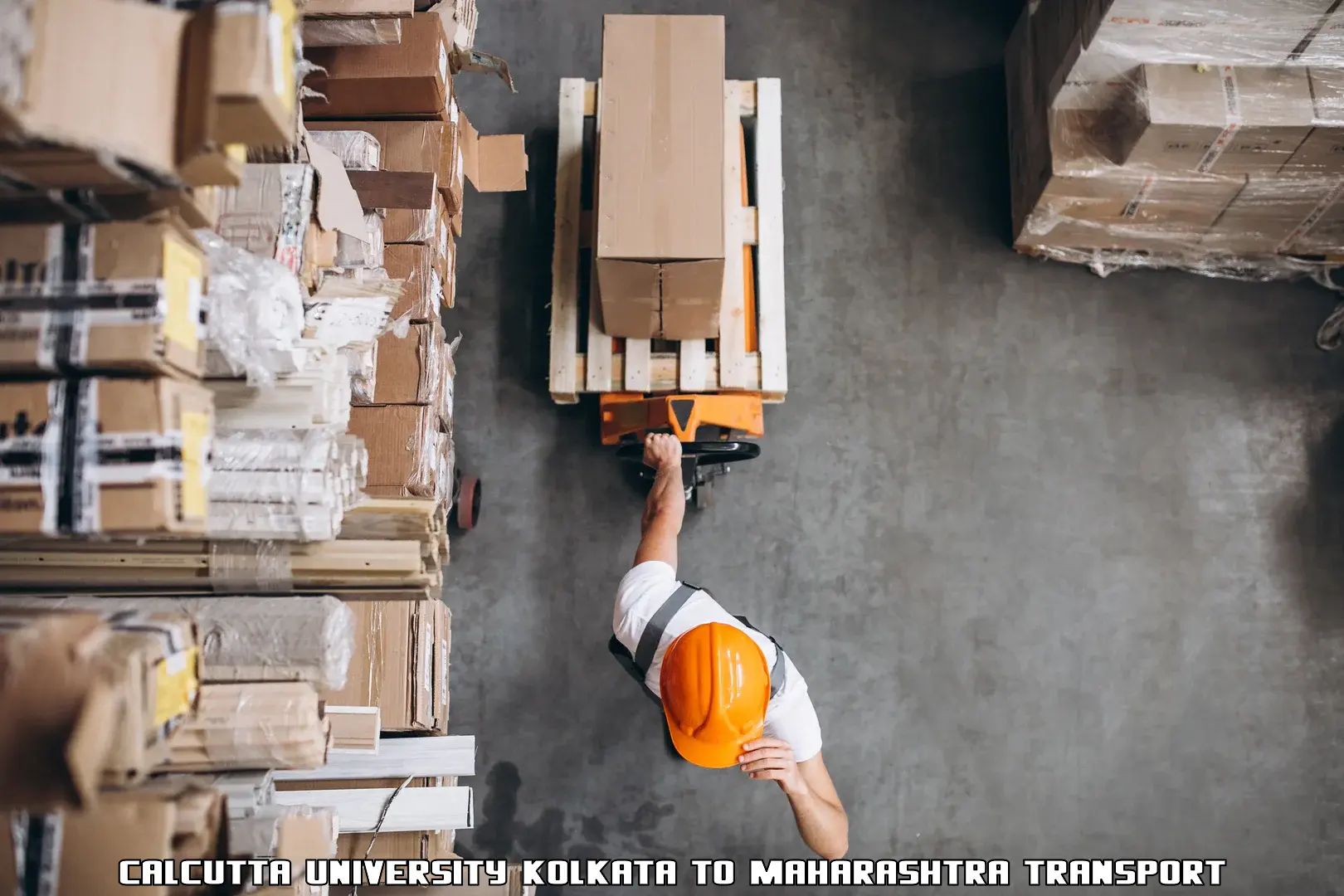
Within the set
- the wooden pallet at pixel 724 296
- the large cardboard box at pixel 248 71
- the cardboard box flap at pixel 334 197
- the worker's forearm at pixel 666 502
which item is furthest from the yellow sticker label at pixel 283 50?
the wooden pallet at pixel 724 296

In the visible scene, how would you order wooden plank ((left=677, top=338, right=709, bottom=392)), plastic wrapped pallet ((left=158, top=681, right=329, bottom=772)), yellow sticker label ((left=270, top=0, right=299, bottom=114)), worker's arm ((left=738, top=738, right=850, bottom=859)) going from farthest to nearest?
1. wooden plank ((left=677, top=338, right=709, bottom=392))
2. worker's arm ((left=738, top=738, right=850, bottom=859))
3. plastic wrapped pallet ((left=158, top=681, right=329, bottom=772))
4. yellow sticker label ((left=270, top=0, right=299, bottom=114))

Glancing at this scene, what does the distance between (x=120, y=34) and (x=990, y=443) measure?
3.41 metres

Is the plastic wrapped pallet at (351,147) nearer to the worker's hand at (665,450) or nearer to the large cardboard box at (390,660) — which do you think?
the worker's hand at (665,450)

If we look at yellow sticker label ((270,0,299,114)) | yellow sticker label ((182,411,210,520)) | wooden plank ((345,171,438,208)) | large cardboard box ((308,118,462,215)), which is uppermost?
large cardboard box ((308,118,462,215))

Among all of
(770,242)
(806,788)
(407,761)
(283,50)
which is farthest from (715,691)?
(770,242)

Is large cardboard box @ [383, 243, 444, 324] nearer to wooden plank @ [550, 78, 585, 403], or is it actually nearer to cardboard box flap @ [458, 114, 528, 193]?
cardboard box flap @ [458, 114, 528, 193]

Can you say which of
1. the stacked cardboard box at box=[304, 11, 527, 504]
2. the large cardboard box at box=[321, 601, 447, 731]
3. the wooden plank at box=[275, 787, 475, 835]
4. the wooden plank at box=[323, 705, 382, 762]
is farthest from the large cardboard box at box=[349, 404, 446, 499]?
the wooden plank at box=[275, 787, 475, 835]

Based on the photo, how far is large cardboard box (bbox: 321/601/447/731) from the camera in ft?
8.65

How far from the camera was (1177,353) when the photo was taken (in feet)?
12.6

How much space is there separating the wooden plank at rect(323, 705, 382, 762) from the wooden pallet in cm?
154

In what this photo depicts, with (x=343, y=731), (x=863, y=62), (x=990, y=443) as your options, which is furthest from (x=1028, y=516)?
(x=343, y=731)

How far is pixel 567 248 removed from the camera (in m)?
3.65

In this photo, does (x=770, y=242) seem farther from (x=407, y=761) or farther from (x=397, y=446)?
(x=407, y=761)

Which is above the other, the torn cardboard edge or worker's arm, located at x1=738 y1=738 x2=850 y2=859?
the torn cardboard edge
